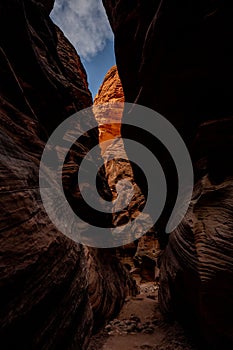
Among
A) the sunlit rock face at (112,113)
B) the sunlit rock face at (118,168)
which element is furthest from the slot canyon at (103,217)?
the sunlit rock face at (112,113)

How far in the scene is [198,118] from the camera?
27.6 feet

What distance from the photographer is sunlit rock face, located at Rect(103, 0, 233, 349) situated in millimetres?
4629

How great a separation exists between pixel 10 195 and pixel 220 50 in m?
7.62

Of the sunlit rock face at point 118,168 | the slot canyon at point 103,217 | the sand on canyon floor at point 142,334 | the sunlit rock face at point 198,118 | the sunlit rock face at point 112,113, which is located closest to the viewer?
the slot canyon at point 103,217

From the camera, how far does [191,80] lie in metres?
7.70

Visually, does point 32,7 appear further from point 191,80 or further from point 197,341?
point 197,341

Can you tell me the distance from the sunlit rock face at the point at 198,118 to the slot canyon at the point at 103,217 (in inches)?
1.2

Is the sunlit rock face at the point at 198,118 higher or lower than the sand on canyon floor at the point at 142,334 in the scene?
higher

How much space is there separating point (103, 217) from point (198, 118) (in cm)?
784

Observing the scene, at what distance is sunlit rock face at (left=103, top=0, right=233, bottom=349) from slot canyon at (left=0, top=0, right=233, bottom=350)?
32mm

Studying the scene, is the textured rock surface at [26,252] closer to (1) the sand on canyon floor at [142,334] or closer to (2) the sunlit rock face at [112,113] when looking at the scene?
(1) the sand on canyon floor at [142,334]

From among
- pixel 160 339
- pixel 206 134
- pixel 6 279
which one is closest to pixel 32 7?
pixel 206 134

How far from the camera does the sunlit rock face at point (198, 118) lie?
4.63m

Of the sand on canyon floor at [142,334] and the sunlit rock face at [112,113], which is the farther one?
the sunlit rock face at [112,113]
